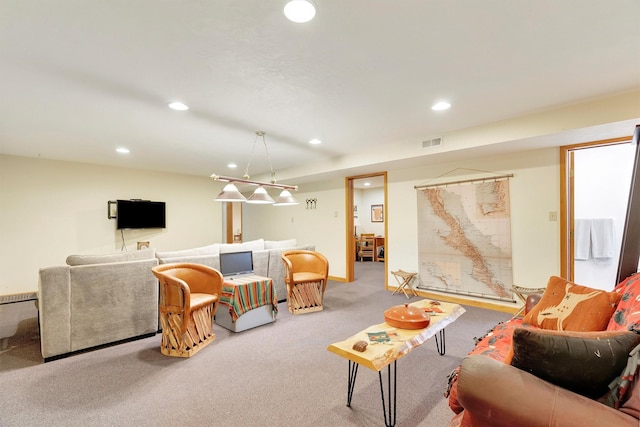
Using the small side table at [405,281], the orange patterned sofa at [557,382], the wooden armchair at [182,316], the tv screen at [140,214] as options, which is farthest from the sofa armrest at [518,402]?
the tv screen at [140,214]

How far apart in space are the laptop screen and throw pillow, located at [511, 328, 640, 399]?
10.2ft

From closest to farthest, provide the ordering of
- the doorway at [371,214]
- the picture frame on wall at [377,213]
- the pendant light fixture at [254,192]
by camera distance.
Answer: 1. the pendant light fixture at [254,192]
2. the doorway at [371,214]
3. the picture frame on wall at [377,213]

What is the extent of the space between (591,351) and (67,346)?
3765 mm

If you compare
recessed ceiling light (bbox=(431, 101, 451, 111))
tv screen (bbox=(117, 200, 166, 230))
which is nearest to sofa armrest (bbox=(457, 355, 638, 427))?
recessed ceiling light (bbox=(431, 101, 451, 111))

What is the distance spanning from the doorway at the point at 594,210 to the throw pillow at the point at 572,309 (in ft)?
6.85

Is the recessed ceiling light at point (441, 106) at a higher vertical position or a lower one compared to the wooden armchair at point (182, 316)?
higher

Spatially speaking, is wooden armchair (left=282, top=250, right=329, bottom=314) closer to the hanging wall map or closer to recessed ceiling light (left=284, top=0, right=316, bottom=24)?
the hanging wall map

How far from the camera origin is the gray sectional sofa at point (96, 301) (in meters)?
2.53

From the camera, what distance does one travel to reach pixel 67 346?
8.57ft

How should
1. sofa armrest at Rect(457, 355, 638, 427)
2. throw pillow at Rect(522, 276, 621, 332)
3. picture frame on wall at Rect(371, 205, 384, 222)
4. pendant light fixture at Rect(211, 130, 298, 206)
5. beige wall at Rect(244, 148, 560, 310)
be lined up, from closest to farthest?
sofa armrest at Rect(457, 355, 638, 427) → throw pillow at Rect(522, 276, 621, 332) → pendant light fixture at Rect(211, 130, 298, 206) → beige wall at Rect(244, 148, 560, 310) → picture frame on wall at Rect(371, 205, 384, 222)

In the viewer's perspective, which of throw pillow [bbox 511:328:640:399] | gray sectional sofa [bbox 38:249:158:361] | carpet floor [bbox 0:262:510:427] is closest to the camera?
throw pillow [bbox 511:328:640:399]

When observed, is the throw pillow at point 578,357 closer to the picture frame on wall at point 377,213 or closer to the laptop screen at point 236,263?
the laptop screen at point 236,263

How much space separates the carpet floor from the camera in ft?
5.95

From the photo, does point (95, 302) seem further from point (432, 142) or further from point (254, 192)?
point (432, 142)
